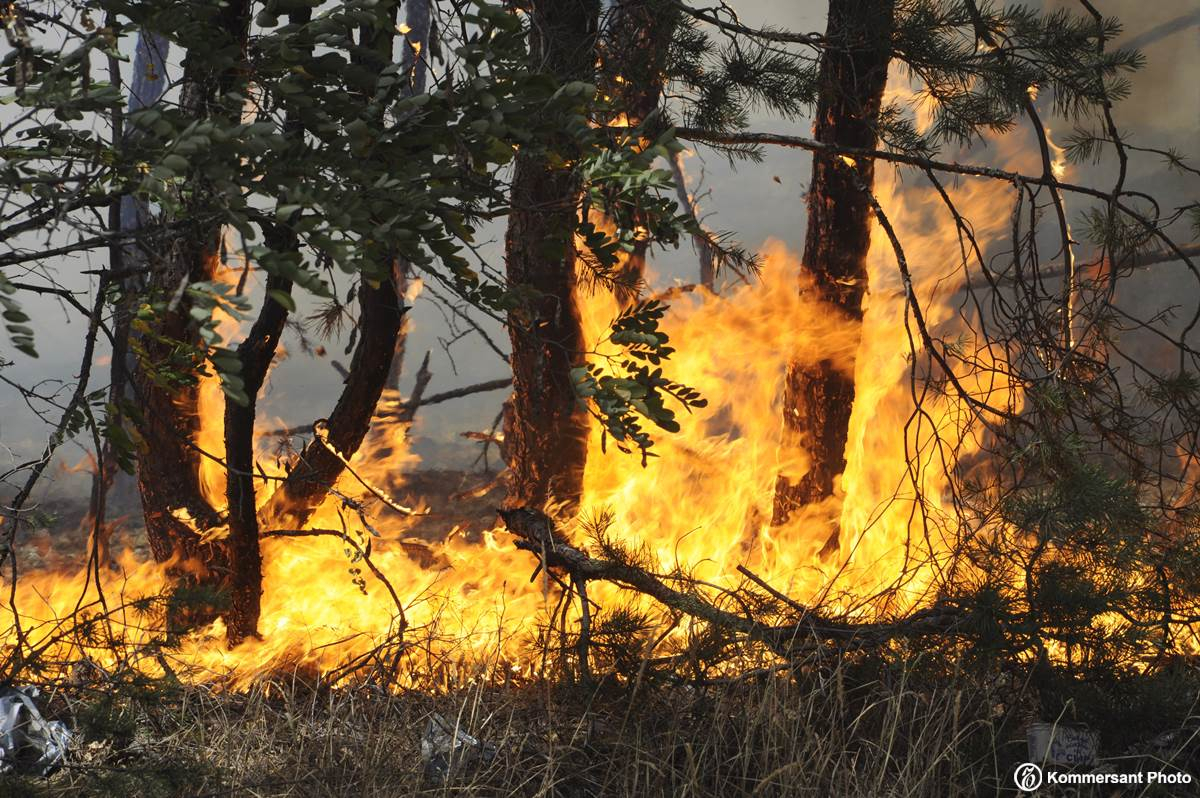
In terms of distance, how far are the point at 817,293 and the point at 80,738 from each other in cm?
337

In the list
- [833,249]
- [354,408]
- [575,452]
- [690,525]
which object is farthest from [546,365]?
[833,249]

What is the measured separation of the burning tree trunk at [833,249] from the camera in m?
4.35

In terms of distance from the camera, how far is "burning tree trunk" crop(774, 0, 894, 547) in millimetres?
4348

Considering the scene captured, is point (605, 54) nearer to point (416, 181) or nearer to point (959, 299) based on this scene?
point (416, 181)

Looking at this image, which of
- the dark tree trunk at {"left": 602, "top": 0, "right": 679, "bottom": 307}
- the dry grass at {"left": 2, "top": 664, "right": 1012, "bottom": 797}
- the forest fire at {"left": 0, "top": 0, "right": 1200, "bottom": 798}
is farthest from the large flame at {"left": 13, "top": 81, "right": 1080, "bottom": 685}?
the dark tree trunk at {"left": 602, "top": 0, "right": 679, "bottom": 307}

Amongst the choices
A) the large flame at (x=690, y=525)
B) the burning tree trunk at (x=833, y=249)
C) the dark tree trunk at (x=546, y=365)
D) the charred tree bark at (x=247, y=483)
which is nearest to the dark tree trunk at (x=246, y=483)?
the charred tree bark at (x=247, y=483)

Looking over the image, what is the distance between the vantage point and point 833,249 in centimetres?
466

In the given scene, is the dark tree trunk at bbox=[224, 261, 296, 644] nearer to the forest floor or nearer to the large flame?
the large flame

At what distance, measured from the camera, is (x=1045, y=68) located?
366 centimetres

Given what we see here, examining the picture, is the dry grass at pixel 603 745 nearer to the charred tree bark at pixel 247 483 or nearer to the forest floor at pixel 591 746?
the forest floor at pixel 591 746

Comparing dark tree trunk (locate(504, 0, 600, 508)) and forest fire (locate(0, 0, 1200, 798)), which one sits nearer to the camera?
forest fire (locate(0, 0, 1200, 798))

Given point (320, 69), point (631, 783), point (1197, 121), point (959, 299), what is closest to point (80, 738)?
point (631, 783)

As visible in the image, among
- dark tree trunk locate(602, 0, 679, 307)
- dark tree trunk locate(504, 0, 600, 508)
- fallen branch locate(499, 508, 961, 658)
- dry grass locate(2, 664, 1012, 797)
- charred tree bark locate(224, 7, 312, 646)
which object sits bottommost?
dry grass locate(2, 664, 1012, 797)

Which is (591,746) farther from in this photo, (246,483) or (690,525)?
(690,525)
